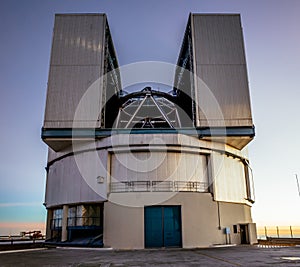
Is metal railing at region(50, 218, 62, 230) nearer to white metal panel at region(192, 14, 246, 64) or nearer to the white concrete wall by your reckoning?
the white concrete wall

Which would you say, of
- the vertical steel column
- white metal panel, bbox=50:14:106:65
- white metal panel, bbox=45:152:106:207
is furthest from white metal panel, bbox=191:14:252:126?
the vertical steel column

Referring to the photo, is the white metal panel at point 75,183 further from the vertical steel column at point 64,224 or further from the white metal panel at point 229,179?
the white metal panel at point 229,179

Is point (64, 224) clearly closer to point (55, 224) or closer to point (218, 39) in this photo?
point (55, 224)

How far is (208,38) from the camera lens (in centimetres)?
3012

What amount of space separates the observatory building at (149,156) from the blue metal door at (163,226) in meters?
0.07

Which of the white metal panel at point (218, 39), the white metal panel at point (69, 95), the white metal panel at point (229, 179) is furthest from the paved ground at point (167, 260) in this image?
the white metal panel at point (218, 39)

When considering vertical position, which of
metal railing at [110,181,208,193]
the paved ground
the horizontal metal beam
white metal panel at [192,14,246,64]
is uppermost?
white metal panel at [192,14,246,64]

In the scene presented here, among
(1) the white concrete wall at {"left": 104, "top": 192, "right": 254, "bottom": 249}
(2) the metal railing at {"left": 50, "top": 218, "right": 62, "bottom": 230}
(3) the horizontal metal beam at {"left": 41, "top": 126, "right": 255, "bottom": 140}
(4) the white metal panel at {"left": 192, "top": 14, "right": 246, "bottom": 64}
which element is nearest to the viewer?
(1) the white concrete wall at {"left": 104, "top": 192, "right": 254, "bottom": 249}

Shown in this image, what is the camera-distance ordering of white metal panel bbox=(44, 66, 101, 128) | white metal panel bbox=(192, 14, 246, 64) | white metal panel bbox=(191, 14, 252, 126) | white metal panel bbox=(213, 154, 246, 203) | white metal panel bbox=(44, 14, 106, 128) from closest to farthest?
white metal panel bbox=(213, 154, 246, 203) → white metal panel bbox=(44, 66, 101, 128) → white metal panel bbox=(44, 14, 106, 128) → white metal panel bbox=(191, 14, 252, 126) → white metal panel bbox=(192, 14, 246, 64)

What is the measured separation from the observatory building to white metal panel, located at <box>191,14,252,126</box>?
9 centimetres

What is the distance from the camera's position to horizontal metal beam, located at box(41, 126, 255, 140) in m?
26.8

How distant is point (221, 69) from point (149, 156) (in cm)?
1068

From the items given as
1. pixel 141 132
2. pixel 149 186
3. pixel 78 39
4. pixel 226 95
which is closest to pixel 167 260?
pixel 149 186

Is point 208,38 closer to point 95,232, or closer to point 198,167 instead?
point 198,167
